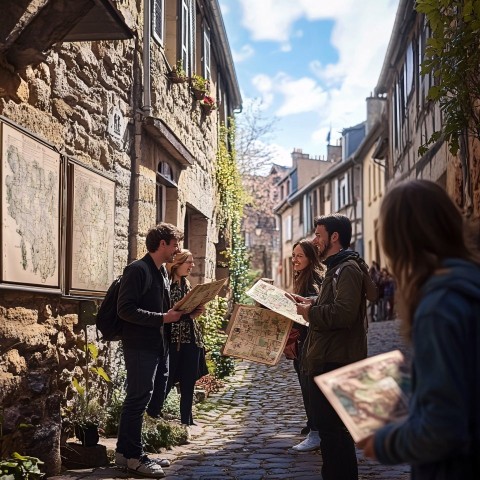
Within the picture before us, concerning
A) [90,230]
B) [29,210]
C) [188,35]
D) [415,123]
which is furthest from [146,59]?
[415,123]

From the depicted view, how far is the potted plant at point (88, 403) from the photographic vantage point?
5473 millimetres

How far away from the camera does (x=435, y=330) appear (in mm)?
1848

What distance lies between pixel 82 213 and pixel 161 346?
1.48m

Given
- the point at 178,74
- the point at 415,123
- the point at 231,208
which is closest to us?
the point at 178,74

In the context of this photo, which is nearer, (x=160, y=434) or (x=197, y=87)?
(x=160, y=434)

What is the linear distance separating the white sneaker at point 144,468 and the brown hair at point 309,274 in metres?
1.90

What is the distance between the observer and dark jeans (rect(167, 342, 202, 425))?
6949 millimetres

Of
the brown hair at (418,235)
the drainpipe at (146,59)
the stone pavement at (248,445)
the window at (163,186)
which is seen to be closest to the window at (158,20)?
the drainpipe at (146,59)

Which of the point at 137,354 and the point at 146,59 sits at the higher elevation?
the point at 146,59

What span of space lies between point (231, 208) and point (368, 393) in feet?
41.7

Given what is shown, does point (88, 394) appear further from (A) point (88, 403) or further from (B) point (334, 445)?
(B) point (334, 445)

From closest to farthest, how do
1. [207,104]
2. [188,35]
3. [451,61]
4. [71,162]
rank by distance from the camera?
1. [71,162]
2. [451,61]
3. [188,35]
4. [207,104]

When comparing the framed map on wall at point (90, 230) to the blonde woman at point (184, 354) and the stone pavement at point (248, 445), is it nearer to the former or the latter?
the blonde woman at point (184, 354)

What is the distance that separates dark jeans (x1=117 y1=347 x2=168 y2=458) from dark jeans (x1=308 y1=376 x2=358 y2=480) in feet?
4.81
